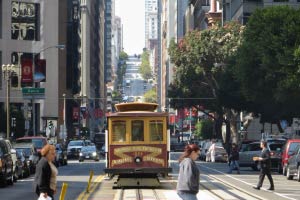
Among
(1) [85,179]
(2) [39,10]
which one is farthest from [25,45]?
(1) [85,179]

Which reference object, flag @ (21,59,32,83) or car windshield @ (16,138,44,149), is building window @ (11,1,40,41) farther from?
car windshield @ (16,138,44,149)

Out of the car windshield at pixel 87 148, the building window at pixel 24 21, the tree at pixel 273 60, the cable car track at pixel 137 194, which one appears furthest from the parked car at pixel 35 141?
the building window at pixel 24 21

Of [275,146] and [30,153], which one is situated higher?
[275,146]

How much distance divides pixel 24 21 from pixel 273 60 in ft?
161

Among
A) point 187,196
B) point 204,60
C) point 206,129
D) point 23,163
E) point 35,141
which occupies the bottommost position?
point 206,129

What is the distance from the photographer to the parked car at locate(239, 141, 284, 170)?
4803 centimetres

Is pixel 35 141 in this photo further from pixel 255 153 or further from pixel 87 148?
pixel 87 148

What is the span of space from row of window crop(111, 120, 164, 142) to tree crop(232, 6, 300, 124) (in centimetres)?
1920

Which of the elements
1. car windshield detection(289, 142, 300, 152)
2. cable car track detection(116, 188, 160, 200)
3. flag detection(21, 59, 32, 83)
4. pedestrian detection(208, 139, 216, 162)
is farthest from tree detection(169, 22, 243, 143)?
cable car track detection(116, 188, 160, 200)

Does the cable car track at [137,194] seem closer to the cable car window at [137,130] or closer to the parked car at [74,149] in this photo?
the cable car window at [137,130]

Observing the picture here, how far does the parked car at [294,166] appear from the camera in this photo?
38.2 meters

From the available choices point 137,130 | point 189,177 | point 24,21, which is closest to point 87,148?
point 24,21

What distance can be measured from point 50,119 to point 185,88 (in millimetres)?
20607

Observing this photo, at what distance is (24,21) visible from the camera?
9588 cm
